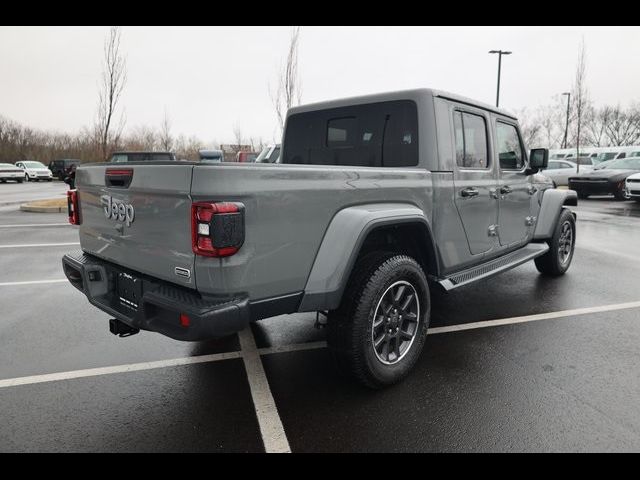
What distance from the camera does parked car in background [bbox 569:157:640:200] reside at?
16.8 meters

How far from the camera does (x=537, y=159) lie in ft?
16.1

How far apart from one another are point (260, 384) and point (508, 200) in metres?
2.94

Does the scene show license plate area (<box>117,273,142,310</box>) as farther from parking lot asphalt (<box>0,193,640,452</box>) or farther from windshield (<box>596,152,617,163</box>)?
windshield (<box>596,152,617,163</box>)

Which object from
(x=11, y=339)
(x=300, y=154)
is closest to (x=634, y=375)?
(x=300, y=154)

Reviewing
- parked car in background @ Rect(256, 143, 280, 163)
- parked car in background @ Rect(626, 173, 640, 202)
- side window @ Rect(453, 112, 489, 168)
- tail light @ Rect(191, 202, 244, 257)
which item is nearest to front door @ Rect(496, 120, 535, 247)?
side window @ Rect(453, 112, 489, 168)

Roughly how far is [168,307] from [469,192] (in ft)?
8.27

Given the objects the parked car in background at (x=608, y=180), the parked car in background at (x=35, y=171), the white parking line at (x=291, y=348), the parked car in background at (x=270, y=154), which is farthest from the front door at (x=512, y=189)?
the parked car in background at (x=35, y=171)

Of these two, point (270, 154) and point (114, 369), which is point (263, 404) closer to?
point (114, 369)

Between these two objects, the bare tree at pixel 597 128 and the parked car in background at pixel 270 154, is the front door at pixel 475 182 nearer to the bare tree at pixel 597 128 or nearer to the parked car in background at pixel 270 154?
the parked car in background at pixel 270 154

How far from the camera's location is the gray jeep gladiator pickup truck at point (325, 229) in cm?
234

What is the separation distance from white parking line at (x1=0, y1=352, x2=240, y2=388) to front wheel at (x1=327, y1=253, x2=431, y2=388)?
113cm

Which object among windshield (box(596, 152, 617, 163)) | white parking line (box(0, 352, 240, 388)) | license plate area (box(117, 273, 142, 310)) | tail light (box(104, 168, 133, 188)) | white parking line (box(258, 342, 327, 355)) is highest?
windshield (box(596, 152, 617, 163))

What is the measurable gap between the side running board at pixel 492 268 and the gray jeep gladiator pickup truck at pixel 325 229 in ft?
0.07
